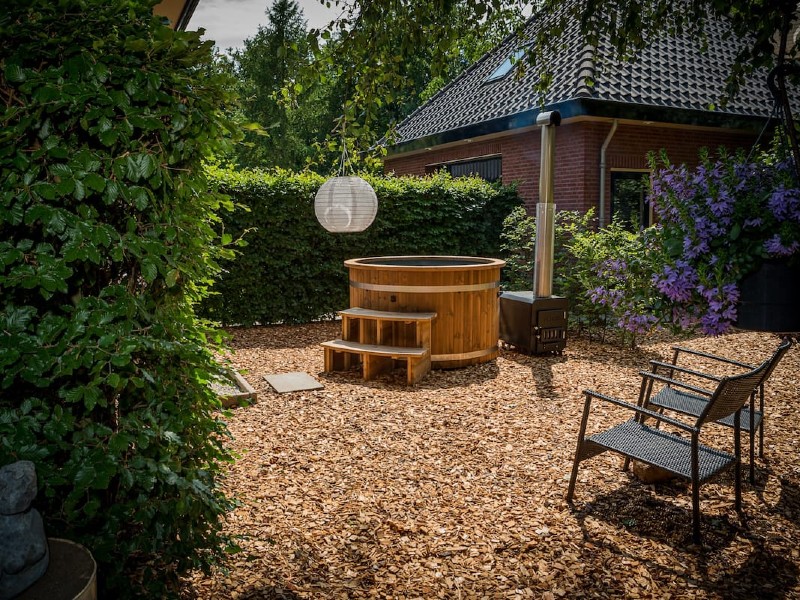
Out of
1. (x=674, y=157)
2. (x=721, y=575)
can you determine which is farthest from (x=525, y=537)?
(x=674, y=157)

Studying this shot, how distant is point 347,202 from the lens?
6680mm

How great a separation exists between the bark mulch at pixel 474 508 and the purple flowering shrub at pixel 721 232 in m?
1.30

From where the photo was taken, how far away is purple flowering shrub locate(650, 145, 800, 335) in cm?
237

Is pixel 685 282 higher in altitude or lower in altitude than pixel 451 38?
lower

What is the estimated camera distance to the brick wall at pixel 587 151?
10.6m

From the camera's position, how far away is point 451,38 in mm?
3797

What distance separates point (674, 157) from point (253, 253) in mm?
7893

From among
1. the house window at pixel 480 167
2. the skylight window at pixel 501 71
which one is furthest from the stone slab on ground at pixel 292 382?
the skylight window at pixel 501 71

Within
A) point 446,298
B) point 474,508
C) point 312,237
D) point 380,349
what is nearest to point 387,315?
point 380,349

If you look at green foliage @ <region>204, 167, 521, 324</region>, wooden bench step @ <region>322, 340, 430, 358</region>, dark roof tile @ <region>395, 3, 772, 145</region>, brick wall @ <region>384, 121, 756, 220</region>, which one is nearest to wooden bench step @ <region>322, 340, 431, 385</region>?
wooden bench step @ <region>322, 340, 430, 358</region>

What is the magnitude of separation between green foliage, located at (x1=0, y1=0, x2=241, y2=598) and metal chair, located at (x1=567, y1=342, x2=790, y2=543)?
89.7 inches

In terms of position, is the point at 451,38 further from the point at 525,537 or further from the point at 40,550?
the point at 40,550

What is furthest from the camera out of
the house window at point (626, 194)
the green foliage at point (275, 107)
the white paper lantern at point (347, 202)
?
the green foliage at point (275, 107)

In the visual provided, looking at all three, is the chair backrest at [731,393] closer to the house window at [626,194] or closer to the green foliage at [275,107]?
the house window at [626,194]
